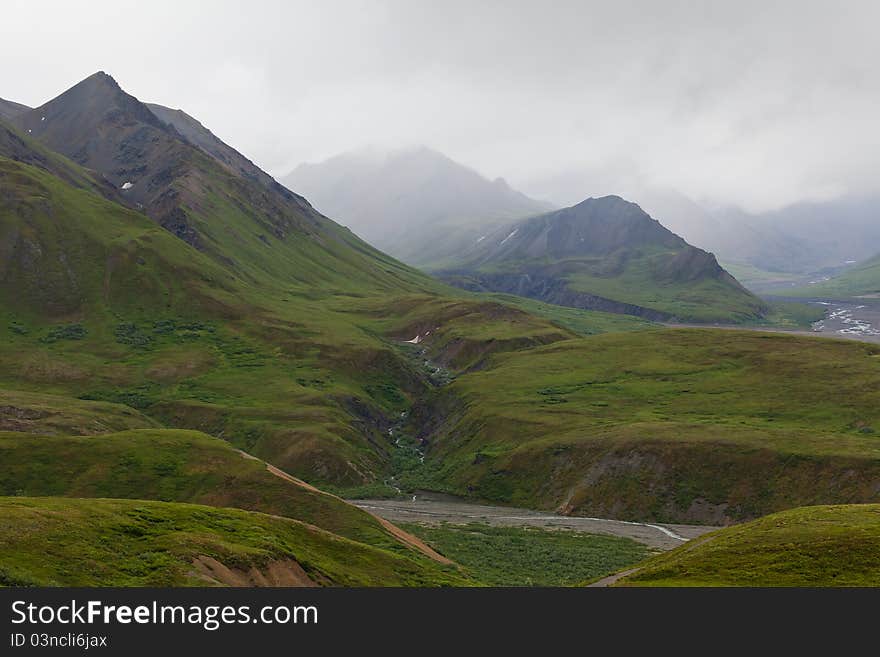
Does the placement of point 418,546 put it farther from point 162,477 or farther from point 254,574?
point 254,574

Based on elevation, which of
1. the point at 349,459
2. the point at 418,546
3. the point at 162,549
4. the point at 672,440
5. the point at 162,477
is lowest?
the point at 418,546

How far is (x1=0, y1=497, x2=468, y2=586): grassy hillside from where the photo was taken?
4003 centimetres

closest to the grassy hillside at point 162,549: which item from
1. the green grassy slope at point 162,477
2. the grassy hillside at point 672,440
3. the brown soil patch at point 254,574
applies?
the brown soil patch at point 254,574

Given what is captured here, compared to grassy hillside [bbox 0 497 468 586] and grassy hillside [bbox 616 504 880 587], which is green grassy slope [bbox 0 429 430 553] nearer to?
grassy hillside [bbox 0 497 468 586]

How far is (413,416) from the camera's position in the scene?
653ft

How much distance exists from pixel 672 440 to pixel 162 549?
11072 cm

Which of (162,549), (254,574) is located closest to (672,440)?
(254,574)

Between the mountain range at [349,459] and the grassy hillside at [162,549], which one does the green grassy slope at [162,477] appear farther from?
the grassy hillside at [162,549]

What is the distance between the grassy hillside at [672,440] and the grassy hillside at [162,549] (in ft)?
254

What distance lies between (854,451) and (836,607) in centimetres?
10239

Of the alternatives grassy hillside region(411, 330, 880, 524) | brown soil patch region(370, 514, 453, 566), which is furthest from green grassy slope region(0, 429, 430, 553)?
grassy hillside region(411, 330, 880, 524)

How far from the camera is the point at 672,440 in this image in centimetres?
13688

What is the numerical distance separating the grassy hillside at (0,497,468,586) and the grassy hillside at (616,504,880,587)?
22.0 metres

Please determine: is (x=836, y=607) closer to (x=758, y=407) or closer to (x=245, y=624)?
(x=245, y=624)
